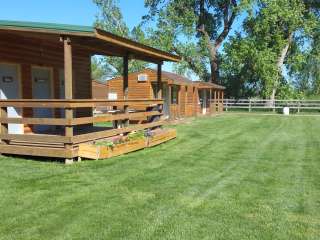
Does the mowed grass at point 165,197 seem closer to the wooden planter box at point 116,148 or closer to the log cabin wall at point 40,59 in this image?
the wooden planter box at point 116,148

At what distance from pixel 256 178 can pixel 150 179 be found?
1939 millimetres

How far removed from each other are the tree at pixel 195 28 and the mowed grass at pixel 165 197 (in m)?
28.9

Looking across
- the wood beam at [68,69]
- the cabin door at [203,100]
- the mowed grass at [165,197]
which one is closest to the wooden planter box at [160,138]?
the mowed grass at [165,197]

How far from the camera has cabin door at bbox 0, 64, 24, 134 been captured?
441 inches

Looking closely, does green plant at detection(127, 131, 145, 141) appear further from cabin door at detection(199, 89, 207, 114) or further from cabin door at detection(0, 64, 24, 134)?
cabin door at detection(199, 89, 207, 114)

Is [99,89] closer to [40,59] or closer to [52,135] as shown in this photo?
[40,59]

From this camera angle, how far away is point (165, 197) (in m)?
6.10

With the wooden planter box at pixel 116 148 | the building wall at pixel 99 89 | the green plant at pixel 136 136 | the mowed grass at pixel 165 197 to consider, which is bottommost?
the mowed grass at pixel 165 197

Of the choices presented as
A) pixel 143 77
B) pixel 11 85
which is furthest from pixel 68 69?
pixel 143 77

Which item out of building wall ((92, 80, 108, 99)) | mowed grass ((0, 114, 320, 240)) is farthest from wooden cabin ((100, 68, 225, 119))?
building wall ((92, 80, 108, 99))

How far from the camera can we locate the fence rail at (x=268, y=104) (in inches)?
1309

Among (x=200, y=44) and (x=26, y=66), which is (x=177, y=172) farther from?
(x=200, y=44)

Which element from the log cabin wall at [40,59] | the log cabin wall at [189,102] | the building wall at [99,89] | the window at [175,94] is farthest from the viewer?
the building wall at [99,89]

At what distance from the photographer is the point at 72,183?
6.89 meters
